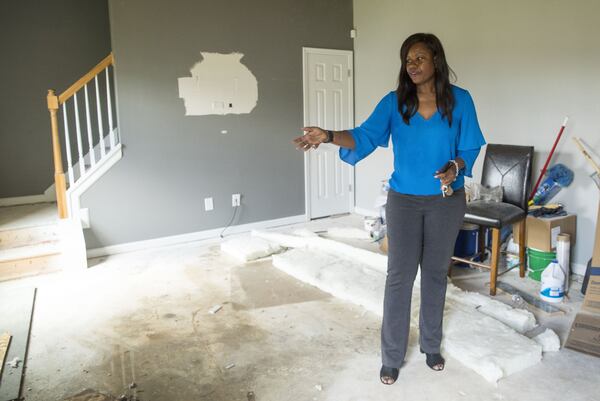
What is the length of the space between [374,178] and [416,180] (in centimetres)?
341

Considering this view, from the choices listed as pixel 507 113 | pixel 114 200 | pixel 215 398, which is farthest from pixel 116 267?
pixel 507 113

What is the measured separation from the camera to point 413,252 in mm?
2027

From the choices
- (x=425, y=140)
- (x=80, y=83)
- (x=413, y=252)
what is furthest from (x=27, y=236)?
(x=425, y=140)

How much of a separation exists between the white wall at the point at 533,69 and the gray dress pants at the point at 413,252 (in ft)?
6.24

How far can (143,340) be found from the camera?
266cm

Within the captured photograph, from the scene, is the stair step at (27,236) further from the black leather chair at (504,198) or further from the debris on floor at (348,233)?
the black leather chair at (504,198)

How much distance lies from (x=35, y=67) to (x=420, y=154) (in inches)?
173

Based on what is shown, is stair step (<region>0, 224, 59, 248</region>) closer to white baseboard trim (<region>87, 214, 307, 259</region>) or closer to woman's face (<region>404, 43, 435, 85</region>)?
white baseboard trim (<region>87, 214, 307, 259</region>)

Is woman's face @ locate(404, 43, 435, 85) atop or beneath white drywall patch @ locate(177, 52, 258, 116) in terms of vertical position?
beneath

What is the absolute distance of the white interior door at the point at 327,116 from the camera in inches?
205

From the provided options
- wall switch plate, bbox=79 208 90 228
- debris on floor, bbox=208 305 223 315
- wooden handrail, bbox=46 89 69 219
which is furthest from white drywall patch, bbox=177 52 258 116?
debris on floor, bbox=208 305 223 315

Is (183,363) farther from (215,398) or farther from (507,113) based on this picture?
(507,113)

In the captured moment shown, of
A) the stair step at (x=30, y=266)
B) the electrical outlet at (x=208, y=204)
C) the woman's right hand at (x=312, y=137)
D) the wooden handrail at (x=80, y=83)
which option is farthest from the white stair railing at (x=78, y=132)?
the woman's right hand at (x=312, y=137)

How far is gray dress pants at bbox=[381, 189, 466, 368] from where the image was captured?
1.99 meters
